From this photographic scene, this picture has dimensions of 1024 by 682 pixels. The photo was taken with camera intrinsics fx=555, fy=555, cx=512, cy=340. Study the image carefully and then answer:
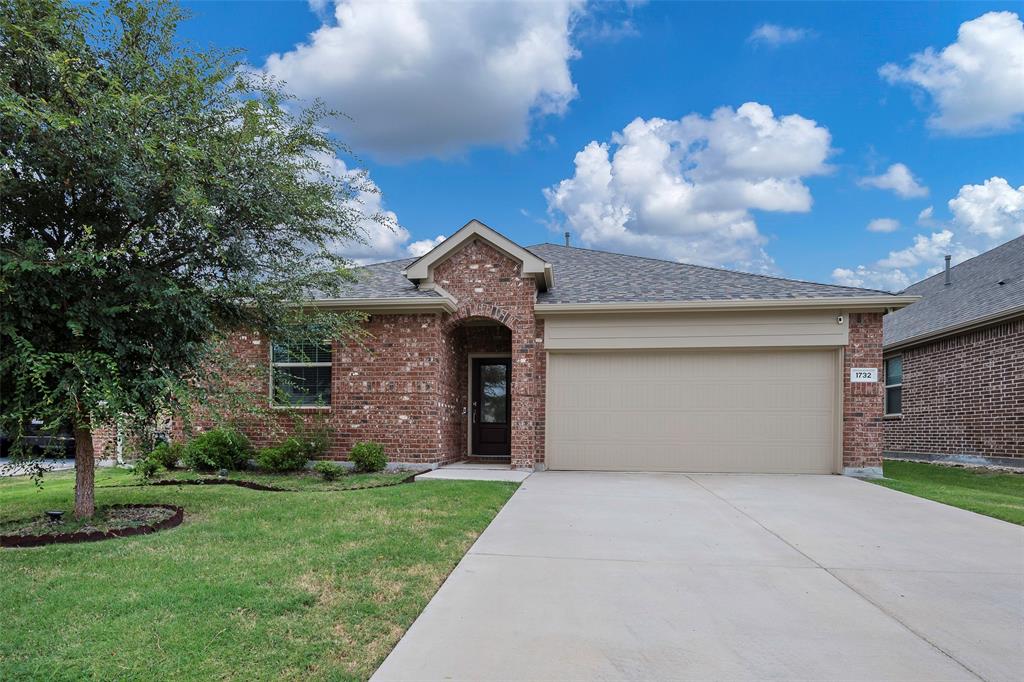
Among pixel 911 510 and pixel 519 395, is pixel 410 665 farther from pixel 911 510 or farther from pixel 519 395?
pixel 519 395

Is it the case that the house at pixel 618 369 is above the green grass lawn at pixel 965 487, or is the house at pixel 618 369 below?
above

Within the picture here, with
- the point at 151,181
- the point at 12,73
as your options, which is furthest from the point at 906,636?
the point at 12,73

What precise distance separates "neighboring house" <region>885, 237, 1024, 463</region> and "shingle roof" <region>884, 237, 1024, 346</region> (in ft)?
0.13

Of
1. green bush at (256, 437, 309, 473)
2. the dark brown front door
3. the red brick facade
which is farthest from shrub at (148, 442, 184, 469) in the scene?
the dark brown front door

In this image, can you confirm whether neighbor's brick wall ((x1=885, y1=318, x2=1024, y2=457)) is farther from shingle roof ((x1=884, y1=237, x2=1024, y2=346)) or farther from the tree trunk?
the tree trunk

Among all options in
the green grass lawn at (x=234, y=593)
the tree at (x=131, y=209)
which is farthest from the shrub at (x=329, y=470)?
the tree at (x=131, y=209)

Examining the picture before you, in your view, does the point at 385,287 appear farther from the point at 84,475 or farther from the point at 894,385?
the point at 894,385

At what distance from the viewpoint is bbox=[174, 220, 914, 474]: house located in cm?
991

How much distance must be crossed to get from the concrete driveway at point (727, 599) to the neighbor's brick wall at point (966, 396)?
6299 millimetres

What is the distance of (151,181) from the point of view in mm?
5129

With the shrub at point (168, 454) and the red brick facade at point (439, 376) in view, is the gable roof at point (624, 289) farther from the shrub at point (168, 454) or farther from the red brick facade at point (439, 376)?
the shrub at point (168, 454)

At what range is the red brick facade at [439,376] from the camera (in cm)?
984

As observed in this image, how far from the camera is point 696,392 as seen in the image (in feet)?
33.8

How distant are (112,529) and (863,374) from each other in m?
11.0
